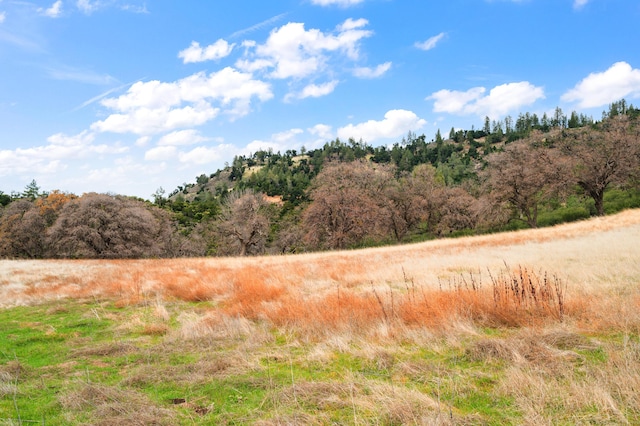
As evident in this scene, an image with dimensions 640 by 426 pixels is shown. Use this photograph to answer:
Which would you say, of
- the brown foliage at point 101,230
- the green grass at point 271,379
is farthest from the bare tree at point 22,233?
the green grass at point 271,379

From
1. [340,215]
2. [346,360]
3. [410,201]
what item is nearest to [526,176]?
[410,201]

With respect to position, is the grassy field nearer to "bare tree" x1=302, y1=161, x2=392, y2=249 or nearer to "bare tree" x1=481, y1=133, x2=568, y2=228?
"bare tree" x1=302, y1=161, x2=392, y2=249

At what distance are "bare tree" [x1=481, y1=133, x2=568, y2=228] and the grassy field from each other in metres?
35.6

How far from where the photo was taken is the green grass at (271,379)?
136 inches

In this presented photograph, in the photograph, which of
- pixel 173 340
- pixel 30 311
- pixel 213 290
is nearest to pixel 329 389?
pixel 173 340

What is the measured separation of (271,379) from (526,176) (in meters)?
45.1

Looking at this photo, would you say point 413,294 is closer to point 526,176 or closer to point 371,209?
point 371,209

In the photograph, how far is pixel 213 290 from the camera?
38.1ft

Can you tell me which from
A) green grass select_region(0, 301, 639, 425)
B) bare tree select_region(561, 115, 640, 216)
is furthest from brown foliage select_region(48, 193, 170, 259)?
bare tree select_region(561, 115, 640, 216)

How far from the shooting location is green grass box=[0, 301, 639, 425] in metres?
3.46

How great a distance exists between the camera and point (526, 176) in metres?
40.9

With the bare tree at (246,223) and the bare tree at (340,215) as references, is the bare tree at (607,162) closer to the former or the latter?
the bare tree at (340,215)

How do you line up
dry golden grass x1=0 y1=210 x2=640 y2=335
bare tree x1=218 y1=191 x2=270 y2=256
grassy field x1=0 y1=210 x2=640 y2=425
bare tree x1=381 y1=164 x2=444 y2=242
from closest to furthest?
grassy field x1=0 y1=210 x2=640 y2=425 < dry golden grass x1=0 y1=210 x2=640 y2=335 < bare tree x1=218 y1=191 x2=270 y2=256 < bare tree x1=381 y1=164 x2=444 y2=242

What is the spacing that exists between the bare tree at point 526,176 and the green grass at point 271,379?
137ft
